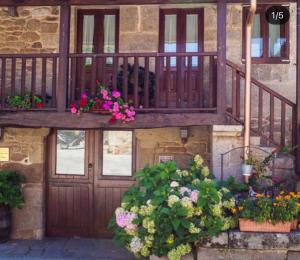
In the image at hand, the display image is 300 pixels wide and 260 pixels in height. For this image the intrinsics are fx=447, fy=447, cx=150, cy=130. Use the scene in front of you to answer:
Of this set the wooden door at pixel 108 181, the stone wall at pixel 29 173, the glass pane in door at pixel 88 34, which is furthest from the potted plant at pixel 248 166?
the glass pane in door at pixel 88 34

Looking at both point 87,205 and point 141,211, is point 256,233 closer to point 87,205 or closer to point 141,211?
point 141,211

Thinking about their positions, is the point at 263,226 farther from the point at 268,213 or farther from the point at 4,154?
the point at 4,154

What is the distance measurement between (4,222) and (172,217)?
10.7 ft

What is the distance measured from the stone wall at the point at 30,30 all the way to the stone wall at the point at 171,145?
2.24m

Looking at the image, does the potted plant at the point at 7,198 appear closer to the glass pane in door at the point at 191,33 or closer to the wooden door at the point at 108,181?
the wooden door at the point at 108,181

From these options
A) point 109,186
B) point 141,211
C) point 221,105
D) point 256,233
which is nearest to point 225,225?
point 256,233

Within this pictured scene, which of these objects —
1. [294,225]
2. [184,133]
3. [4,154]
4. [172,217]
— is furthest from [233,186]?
[4,154]

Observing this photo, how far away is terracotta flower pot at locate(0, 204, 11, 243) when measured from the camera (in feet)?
22.9

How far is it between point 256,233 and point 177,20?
4.04 metres

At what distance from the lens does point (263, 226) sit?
531 centimetres

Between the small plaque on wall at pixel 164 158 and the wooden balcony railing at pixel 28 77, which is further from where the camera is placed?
the small plaque on wall at pixel 164 158

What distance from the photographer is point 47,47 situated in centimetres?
778

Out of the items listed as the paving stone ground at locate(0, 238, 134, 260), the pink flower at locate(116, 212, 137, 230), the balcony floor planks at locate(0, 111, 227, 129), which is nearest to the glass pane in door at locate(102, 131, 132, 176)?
the paving stone ground at locate(0, 238, 134, 260)

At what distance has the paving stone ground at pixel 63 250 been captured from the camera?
6414 mm
